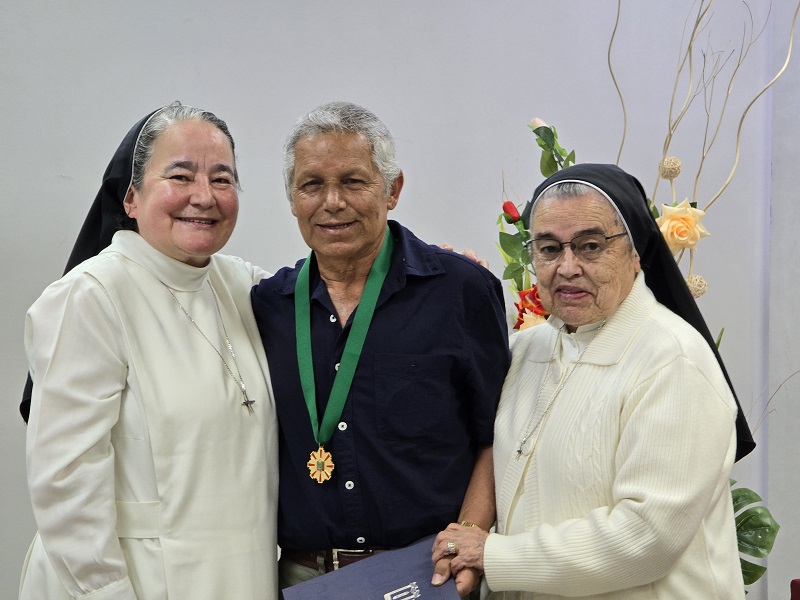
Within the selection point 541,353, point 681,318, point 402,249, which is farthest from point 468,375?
point 681,318

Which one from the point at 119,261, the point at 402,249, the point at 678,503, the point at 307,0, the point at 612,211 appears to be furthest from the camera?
the point at 307,0

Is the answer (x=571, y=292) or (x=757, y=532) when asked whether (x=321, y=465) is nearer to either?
(x=571, y=292)

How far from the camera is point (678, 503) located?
1.89m

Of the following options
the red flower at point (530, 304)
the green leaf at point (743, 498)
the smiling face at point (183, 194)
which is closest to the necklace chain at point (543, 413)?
the red flower at point (530, 304)

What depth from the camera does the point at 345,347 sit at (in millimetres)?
2328

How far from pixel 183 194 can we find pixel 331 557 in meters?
1.05

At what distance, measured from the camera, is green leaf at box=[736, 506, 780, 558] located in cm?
305

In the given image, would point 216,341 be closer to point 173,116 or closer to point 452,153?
point 173,116

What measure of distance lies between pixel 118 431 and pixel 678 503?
4.42 feet

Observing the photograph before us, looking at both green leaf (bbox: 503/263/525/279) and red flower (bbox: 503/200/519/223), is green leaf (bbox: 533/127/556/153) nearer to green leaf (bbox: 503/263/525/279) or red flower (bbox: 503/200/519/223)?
red flower (bbox: 503/200/519/223)

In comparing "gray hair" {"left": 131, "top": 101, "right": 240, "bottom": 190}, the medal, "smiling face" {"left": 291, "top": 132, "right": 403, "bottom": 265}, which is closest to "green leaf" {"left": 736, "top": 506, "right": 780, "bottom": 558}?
the medal

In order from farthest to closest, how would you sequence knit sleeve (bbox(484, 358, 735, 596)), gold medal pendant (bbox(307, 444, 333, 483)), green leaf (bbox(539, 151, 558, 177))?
green leaf (bbox(539, 151, 558, 177)), gold medal pendant (bbox(307, 444, 333, 483)), knit sleeve (bbox(484, 358, 735, 596))

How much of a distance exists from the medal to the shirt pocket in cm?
8

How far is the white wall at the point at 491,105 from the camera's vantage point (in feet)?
13.3
